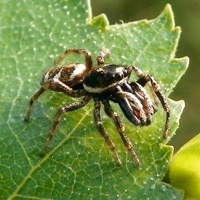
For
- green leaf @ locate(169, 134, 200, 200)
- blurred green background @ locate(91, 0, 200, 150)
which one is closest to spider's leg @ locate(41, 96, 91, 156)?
green leaf @ locate(169, 134, 200, 200)

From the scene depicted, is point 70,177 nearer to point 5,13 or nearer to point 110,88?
point 110,88

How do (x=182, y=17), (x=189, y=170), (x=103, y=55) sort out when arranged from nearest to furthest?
1. (x=189, y=170)
2. (x=103, y=55)
3. (x=182, y=17)

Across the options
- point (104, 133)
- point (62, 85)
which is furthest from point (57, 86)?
point (104, 133)

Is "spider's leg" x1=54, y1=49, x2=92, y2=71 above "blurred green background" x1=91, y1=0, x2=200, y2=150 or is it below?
above

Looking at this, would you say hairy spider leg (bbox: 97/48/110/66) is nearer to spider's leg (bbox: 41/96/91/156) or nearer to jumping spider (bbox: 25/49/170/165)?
jumping spider (bbox: 25/49/170/165)

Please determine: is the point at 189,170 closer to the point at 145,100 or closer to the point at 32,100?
the point at 145,100
